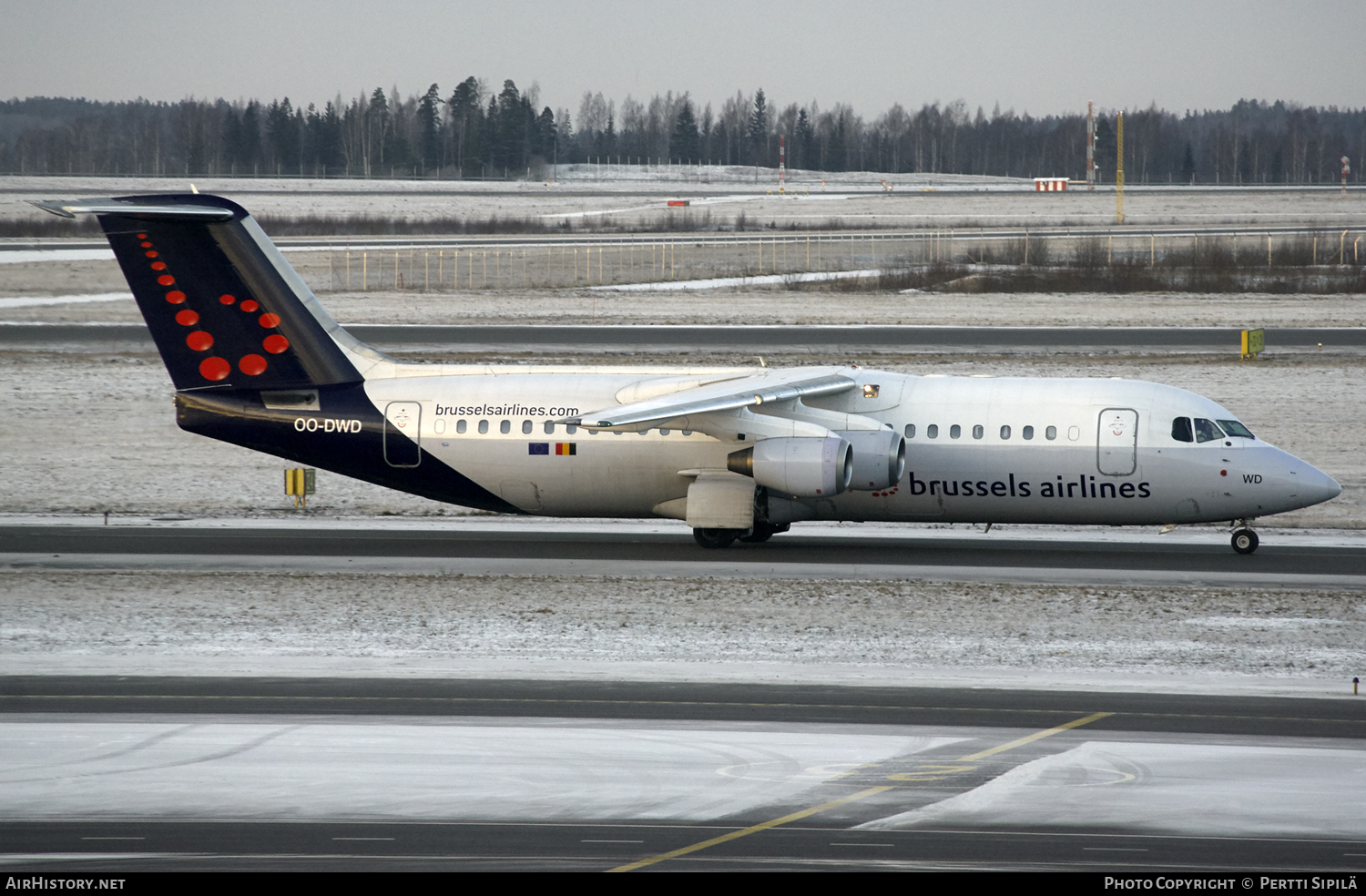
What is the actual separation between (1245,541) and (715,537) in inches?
371

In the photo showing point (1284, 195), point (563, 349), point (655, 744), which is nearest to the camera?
point (655, 744)

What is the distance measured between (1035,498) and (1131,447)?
6.16 feet

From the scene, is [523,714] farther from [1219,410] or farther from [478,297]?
[478,297]

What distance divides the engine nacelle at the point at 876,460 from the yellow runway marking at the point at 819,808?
8826 millimetres

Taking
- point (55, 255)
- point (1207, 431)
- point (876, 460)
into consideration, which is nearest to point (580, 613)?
point (876, 460)

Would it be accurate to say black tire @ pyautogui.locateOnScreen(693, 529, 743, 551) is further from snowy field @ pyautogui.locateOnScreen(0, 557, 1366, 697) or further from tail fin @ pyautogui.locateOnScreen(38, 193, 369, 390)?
tail fin @ pyautogui.locateOnScreen(38, 193, 369, 390)

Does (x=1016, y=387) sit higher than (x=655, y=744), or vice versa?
(x=1016, y=387)

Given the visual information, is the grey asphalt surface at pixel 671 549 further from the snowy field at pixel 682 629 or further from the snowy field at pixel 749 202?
the snowy field at pixel 749 202

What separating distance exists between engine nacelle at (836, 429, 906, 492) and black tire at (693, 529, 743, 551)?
2.53 m

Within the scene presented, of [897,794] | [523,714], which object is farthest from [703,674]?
[897,794]

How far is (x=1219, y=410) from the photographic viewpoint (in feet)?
80.4

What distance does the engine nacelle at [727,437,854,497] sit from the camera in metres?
23.2

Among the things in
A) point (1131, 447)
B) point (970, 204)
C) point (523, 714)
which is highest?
point (970, 204)

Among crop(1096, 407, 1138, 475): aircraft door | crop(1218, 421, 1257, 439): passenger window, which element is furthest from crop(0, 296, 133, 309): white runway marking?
crop(1218, 421, 1257, 439): passenger window
